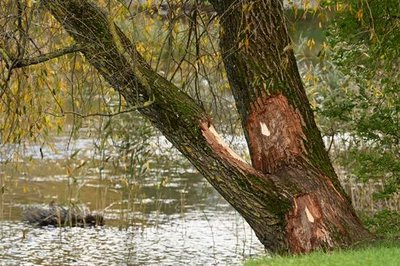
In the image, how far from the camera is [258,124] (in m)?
8.50

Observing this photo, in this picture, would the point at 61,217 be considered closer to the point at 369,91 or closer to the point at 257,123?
the point at 369,91

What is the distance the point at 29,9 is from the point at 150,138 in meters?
4.82

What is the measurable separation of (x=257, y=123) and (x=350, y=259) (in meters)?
2.19

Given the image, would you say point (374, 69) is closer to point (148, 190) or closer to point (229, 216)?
point (229, 216)

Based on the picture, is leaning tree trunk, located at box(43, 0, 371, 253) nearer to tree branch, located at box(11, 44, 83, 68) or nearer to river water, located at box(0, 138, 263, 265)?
tree branch, located at box(11, 44, 83, 68)

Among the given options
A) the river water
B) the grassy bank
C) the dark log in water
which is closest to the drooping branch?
the grassy bank

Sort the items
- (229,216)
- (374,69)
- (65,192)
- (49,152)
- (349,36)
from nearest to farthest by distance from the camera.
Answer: (349,36) → (374,69) → (229,216) → (65,192) → (49,152)

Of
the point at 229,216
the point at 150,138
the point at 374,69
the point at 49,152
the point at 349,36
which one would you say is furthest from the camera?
the point at 49,152

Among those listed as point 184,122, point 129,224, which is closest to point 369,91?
point 184,122

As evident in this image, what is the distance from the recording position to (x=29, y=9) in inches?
337

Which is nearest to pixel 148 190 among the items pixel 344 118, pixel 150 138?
pixel 150 138

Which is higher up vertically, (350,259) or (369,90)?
(369,90)

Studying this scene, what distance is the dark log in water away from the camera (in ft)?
47.8

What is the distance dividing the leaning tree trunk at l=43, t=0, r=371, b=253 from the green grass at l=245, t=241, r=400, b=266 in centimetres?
77
